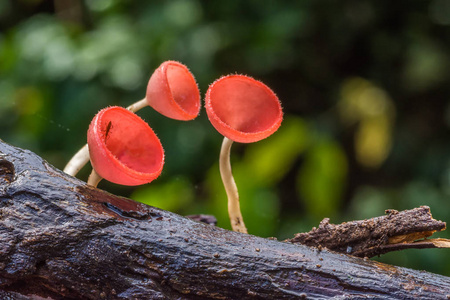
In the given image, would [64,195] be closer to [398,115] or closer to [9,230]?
[9,230]

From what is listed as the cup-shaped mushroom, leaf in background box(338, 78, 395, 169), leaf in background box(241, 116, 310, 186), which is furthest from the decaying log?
leaf in background box(338, 78, 395, 169)

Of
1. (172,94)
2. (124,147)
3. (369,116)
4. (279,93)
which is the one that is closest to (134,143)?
(124,147)

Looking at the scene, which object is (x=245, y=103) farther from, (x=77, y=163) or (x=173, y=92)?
(x=77, y=163)

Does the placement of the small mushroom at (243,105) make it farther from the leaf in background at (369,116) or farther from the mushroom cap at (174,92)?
the leaf in background at (369,116)

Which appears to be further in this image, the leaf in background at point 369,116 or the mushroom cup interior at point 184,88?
the leaf in background at point 369,116

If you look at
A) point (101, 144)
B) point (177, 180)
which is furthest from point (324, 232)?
point (177, 180)

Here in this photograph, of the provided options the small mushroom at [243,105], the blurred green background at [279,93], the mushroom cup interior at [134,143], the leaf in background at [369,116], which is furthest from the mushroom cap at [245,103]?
the leaf in background at [369,116]

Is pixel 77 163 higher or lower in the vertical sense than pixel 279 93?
lower
